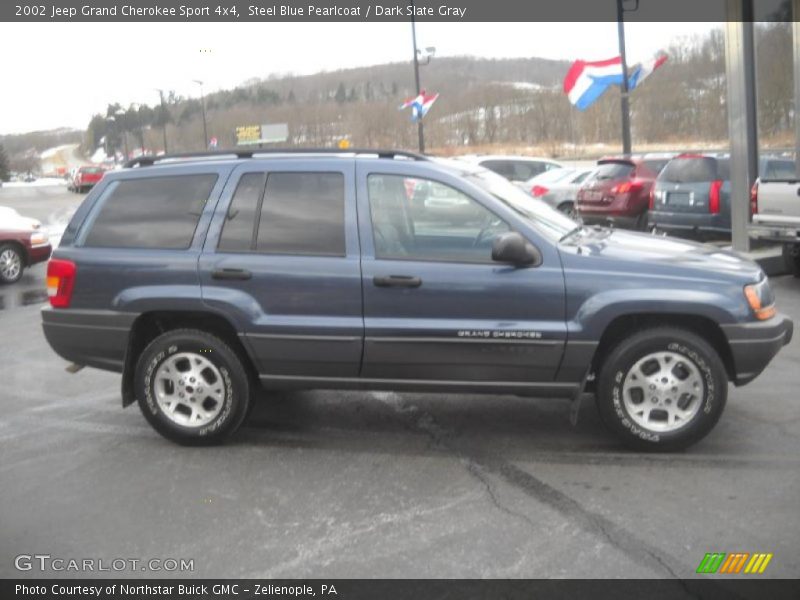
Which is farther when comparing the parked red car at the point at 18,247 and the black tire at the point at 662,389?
the parked red car at the point at 18,247

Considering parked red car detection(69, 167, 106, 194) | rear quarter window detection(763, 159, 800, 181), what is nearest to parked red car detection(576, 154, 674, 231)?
rear quarter window detection(763, 159, 800, 181)

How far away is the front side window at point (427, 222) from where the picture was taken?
492 centimetres

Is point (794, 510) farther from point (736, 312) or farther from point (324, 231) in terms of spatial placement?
point (324, 231)

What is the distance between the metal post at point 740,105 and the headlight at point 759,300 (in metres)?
7.47

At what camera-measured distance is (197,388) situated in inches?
205

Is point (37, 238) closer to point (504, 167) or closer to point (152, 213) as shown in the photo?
point (152, 213)

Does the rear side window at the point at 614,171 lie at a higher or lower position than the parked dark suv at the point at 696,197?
higher

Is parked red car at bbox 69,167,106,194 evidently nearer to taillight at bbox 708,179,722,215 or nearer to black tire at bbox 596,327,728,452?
taillight at bbox 708,179,722,215

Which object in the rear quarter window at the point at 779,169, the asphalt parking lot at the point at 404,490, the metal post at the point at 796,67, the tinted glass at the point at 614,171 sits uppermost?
the metal post at the point at 796,67

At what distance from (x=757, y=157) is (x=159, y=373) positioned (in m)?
10.0

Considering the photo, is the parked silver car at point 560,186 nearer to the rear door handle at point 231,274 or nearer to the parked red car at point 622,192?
the parked red car at point 622,192

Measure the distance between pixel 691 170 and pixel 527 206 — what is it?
866 centimetres

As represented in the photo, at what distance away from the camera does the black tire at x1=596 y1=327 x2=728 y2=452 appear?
4.75m

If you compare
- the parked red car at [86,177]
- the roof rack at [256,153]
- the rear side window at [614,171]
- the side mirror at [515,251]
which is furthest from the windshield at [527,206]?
the parked red car at [86,177]
